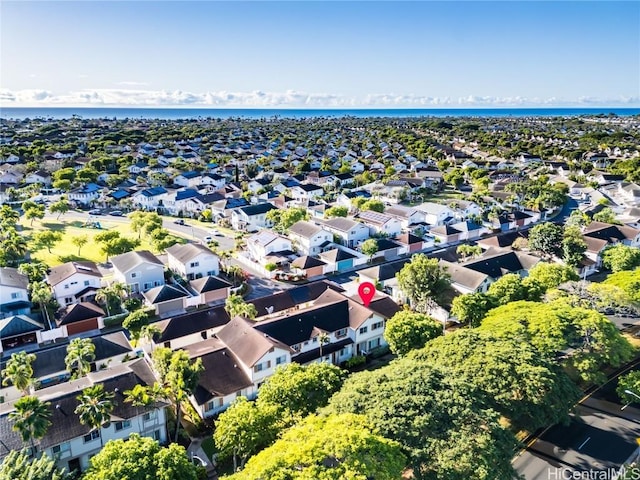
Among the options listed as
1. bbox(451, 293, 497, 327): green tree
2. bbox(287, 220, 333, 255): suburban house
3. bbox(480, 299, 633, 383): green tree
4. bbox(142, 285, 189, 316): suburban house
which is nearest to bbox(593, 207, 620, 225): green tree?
bbox(451, 293, 497, 327): green tree

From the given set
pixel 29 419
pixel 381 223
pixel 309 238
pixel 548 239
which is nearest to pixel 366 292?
pixel 309 238

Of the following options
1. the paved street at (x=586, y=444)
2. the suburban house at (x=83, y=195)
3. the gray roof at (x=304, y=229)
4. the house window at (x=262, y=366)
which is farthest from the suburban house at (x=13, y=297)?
the suburban house at (x=83, y=195)

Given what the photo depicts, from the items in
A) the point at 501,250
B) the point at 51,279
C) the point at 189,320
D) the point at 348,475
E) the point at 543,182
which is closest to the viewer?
the point at 348,475

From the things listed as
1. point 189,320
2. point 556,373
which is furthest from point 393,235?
point 556,373

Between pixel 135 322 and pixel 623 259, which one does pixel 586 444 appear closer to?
pixel 623 259

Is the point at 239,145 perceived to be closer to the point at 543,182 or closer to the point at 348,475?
the point at 543,182

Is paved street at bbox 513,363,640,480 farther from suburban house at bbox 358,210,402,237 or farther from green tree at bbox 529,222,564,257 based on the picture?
suburban house at bbox 358,210,402,237
